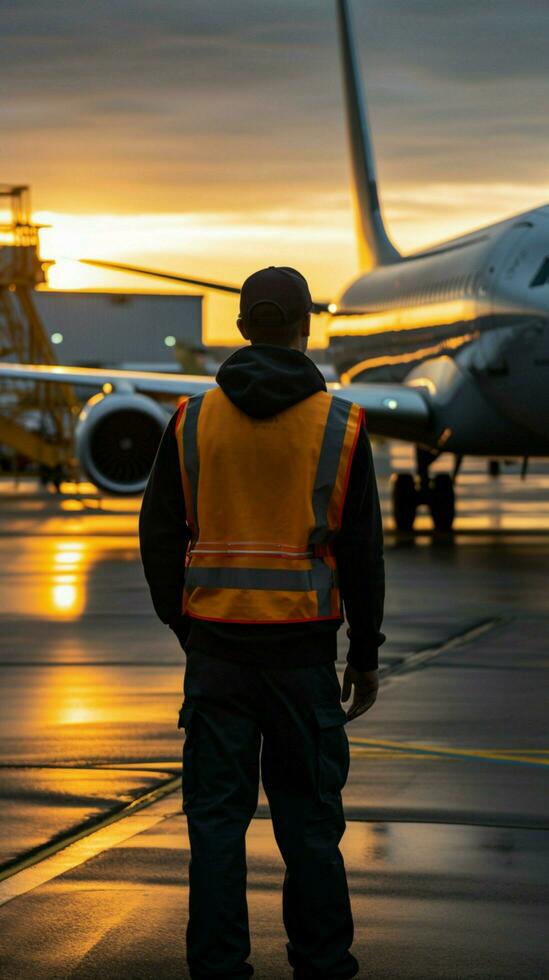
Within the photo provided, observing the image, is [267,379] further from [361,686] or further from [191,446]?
[361,686]

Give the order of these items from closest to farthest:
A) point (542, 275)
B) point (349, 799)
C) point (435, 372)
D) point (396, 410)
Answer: point (349, 799) < point (542, 275) < point (396, 410) < point (435, 372)

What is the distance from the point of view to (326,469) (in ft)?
15.2

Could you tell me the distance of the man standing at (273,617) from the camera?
4590mm

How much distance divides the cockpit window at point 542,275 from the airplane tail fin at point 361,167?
11436 millimetres

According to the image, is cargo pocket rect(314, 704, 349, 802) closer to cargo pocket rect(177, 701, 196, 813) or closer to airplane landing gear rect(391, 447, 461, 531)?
cargo pocket rect(177, 701, 196, 813)

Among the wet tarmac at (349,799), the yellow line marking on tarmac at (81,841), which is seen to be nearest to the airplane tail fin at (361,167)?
the wet tarmac at (349,799)

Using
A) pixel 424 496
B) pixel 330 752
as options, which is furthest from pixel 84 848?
pixel 424 496

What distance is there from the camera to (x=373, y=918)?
551 cm

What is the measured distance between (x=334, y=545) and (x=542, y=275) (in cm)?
1699

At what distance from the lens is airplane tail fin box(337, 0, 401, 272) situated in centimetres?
3469

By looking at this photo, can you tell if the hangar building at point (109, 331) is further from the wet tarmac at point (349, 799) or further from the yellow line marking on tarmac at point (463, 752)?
the yellow line marking on tarmac at point (463, 752)

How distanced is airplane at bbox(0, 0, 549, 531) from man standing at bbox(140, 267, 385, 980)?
16.2 m

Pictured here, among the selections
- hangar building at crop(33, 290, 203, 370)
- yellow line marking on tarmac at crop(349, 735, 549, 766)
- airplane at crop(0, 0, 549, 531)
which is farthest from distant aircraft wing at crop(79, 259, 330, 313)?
hangar building at crop(33, 290, 203, 370)

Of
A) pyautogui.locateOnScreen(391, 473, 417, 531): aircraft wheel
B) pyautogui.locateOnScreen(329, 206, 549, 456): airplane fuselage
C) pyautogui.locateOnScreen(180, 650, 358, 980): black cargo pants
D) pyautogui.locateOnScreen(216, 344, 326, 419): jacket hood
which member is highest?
pyautogui.locateOnScreen(216, 344, 326, 419): jacket hood
